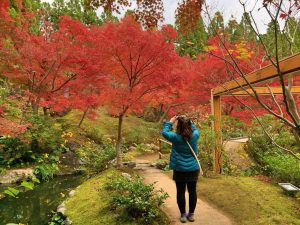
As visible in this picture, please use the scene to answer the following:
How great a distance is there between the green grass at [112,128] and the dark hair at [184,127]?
12.4 meters

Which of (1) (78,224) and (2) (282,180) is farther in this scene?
(2) (282,180)

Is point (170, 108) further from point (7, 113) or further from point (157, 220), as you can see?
point (157, 220)

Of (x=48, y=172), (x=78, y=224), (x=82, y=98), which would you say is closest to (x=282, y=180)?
(x=78, y=224)

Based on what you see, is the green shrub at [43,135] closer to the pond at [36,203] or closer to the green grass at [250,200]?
the pond at [36,203]

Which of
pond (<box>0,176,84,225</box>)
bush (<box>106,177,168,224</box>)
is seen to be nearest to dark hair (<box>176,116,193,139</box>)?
bush (<box>106,177,168,224</box>)

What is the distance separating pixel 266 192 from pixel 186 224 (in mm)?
2680

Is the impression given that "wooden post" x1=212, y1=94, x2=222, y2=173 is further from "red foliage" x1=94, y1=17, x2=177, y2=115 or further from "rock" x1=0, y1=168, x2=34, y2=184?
"rock" x1=0, y1=168, x2=34, y2=184

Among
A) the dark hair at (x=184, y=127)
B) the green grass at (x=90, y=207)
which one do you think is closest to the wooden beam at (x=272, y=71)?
the dark hair at (x=184, y=127)

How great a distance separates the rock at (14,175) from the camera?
10.8m

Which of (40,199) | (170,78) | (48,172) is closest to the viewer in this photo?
(40,199)

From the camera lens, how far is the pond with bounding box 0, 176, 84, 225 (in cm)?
740

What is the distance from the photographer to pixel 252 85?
19.0 ft

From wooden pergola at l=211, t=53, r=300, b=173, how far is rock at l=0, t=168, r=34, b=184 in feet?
22.4

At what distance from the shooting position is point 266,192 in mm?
6855
